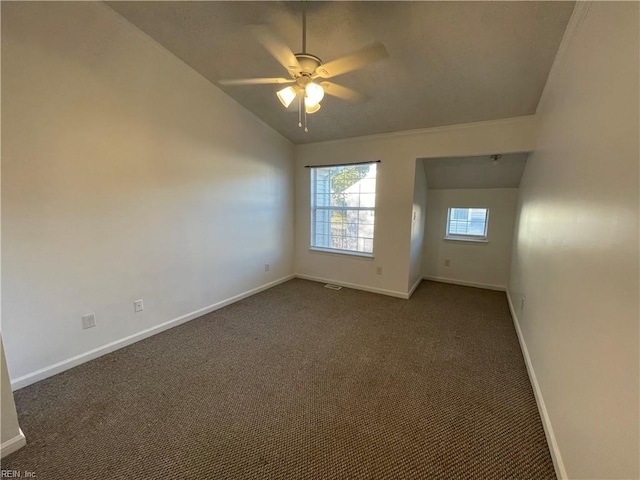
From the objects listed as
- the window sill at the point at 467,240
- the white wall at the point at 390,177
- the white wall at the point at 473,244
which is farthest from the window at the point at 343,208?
the window sill at the point at 467,240

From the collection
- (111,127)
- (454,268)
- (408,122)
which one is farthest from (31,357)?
(454,268)

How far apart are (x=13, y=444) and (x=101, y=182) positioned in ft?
5.86

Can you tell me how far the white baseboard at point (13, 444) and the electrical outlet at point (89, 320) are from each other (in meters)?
0.90

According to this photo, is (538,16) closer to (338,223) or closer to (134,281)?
(338,223)

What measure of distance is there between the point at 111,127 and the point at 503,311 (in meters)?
4.63

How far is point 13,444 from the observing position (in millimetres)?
1426

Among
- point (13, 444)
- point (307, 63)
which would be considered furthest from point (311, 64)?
point (13, 444)

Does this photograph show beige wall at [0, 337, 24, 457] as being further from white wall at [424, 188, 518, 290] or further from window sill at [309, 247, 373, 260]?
white wall at [424, 188, 518, 290]

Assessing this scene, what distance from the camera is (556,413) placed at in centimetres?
145

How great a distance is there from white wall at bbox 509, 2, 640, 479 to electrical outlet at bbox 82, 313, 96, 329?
10.7ft

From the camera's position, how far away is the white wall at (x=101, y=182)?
1.85m

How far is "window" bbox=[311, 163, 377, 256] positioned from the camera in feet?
13.3

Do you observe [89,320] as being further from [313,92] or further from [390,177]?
[390,177]

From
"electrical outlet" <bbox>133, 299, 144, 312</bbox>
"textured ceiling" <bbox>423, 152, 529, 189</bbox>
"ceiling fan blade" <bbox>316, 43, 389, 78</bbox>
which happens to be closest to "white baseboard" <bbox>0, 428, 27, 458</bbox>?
"electrical outlet" <bbox>133, 299, 144, 312</bbox>
